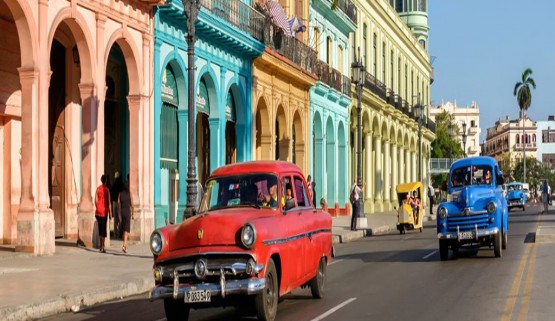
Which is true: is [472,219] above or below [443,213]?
below

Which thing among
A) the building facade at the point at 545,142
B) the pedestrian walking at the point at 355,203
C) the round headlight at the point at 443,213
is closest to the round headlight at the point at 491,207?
the round headlight at the point at 443,213

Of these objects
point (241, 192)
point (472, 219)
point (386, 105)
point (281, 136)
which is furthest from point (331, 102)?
point (241, 192)

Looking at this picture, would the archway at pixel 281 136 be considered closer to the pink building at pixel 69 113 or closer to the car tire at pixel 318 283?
the pink building at pixel 69 113

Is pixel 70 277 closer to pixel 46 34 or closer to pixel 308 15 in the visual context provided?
pixel 46 34

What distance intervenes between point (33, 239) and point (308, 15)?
2479 cm

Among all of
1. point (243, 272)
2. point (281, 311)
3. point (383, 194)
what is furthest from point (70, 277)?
point (383, 194)

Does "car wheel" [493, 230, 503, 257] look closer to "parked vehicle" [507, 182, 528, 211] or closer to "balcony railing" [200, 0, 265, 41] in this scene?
"balcony railing" [200, 0, 265, 41]

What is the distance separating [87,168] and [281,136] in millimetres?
17220

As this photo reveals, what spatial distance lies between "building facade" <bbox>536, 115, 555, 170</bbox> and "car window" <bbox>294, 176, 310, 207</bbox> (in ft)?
573

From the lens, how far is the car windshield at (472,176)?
23031mm

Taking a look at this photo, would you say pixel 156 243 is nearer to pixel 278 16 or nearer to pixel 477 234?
pixel 477 234

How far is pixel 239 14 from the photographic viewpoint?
33.4m

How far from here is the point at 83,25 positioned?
2267 cm

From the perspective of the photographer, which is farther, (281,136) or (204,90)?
(281,136)
